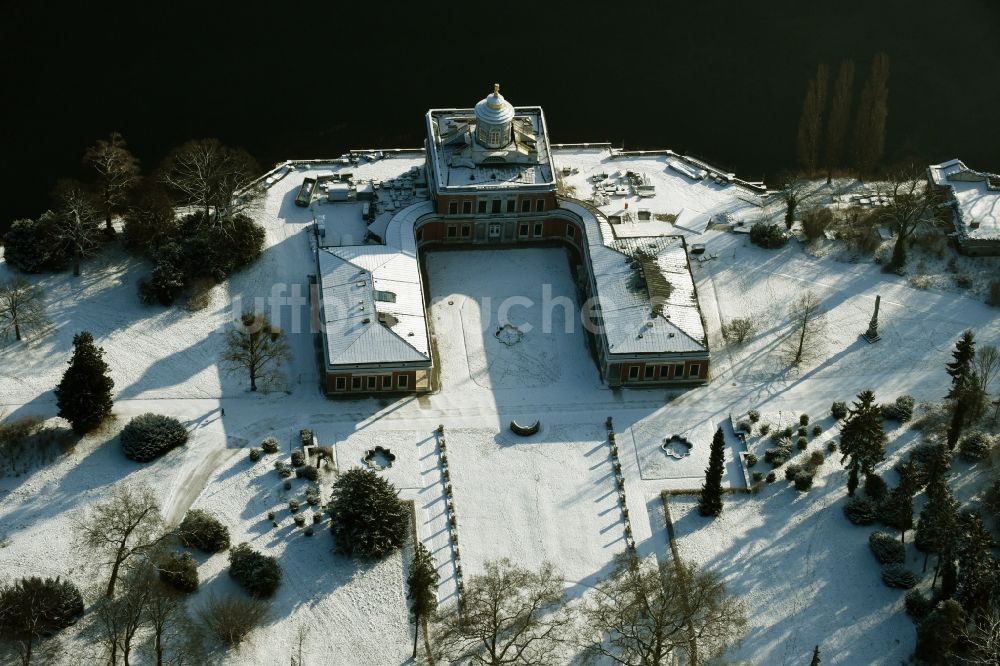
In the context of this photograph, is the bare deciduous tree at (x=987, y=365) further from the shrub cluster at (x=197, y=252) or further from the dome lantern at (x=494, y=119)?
the shrub cluster at (x=197, y=252)

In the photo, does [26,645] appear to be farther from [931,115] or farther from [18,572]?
[931,115]

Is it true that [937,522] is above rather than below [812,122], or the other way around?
below

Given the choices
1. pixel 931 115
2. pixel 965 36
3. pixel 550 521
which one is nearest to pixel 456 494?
pixel 550 521

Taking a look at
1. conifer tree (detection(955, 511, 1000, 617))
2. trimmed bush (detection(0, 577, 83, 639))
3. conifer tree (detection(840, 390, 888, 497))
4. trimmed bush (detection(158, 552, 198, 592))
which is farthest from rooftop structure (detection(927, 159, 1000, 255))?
trimmed bush (detection(0, 577, 83, 639))

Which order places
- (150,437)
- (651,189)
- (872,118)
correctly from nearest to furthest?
1. (150,437)
2. (651,189)
3. (872,118)

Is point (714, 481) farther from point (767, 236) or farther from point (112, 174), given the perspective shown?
point (112, 174)

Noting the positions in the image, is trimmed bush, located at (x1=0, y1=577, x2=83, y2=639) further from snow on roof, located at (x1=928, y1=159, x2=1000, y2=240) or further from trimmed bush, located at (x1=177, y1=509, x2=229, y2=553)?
snow on roof, located at (x1=928, y1=159, x2=1000, y2=240)

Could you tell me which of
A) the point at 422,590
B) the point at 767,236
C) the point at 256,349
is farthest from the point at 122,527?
the point at 767,236
